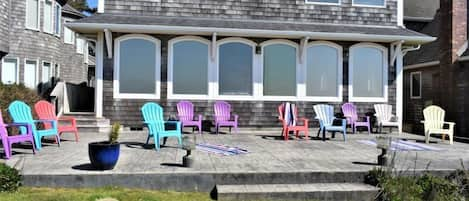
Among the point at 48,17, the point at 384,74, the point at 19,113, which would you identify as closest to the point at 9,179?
the point at 19,113

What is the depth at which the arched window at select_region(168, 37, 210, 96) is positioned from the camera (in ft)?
35.3

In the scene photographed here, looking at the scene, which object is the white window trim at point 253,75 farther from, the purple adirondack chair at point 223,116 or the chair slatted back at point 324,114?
the chair slatted back at point 324,114

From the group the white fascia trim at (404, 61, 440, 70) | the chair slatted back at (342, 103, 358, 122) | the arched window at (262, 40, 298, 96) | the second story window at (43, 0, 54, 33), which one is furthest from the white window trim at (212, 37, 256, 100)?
the second story window at (43, 0, 54, 33)

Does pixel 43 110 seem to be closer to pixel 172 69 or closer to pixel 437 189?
pixel 172 69

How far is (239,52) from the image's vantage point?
1101 cm

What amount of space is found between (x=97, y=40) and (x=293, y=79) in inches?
210

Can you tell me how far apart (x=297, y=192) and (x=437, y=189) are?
6.06 ft

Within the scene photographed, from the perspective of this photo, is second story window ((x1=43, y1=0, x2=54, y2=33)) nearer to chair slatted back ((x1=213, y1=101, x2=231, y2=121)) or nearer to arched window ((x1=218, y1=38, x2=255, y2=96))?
arched window ((x1=218, y1=38, x2=255, y2=96))

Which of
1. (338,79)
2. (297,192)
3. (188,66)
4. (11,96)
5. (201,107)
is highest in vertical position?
(188,66)

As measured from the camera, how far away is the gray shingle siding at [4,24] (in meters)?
12.9

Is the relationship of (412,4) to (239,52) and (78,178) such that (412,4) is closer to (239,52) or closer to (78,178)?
(239,52)

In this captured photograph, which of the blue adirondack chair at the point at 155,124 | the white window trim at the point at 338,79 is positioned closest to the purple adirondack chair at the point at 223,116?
the white window trim at the point at 338,79

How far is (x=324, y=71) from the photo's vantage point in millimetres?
11422

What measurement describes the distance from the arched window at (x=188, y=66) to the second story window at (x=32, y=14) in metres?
7.10
